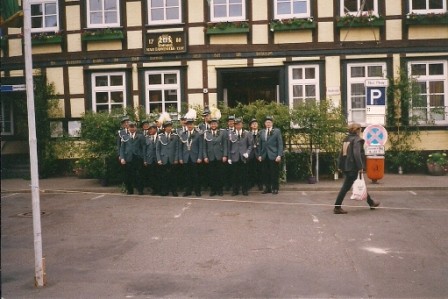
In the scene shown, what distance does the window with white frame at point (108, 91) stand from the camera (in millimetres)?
18781

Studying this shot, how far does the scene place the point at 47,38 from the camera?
18.8 m

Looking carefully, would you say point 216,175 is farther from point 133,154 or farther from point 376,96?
point 376,96

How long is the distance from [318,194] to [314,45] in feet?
20.7

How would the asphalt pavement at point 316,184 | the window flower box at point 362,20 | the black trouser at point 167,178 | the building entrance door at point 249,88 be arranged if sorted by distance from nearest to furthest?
the black trouser at point 167,178, the asphalt pavement at point 316,184, the window flower box at point 362,20, the building entrance door at point 249,88

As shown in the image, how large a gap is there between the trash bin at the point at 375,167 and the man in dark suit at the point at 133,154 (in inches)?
231

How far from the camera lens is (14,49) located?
19.4 meters

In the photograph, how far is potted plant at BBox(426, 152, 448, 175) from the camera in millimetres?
16109

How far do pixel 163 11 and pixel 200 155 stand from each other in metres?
7.42

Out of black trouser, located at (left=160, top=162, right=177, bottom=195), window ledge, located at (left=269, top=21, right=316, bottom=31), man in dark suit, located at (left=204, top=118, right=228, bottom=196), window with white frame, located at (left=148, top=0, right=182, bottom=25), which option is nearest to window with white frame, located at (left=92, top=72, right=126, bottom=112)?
window with white frame, located at (left=148, top=0, right=182, bottom=25)

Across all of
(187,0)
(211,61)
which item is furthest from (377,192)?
(187,0)

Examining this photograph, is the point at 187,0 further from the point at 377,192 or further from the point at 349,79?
the point at 377,192

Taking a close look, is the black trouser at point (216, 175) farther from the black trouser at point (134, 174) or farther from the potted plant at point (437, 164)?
the potted plant at point (437, 164)

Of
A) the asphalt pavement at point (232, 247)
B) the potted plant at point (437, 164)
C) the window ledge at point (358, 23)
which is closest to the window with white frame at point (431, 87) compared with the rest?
the potted plant at point (437, 164)

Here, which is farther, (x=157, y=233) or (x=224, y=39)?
(x=224, y=39)
